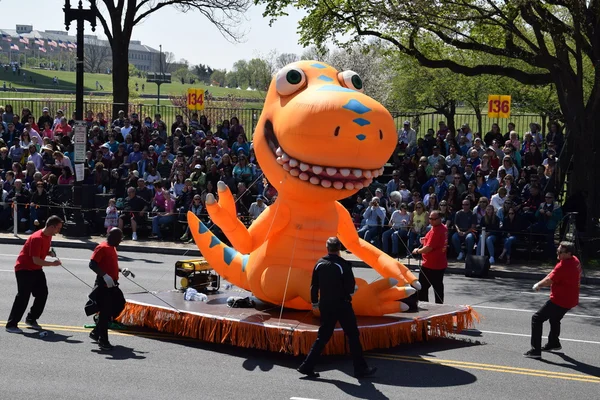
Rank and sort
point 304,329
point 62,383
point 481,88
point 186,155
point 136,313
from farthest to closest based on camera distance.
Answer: point 481,88, point 186,155, point 136,313, point 304,329, point 62,383

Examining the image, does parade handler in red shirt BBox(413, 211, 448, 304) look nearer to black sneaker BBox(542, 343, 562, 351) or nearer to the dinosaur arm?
the dinosaur arm

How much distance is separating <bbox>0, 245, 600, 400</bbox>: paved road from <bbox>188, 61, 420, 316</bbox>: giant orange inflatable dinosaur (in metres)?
0.87

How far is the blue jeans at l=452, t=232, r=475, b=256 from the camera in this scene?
19.6m

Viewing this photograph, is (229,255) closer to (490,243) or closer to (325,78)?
(325,78)

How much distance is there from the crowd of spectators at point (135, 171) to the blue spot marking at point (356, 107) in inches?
376

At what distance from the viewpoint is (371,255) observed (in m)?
12.5

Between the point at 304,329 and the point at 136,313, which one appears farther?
the point at 136,313

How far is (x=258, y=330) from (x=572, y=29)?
1294 centimetres

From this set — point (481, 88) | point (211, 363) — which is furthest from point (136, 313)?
point (481, 88)

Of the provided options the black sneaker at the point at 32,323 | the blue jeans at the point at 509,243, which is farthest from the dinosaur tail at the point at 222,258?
the blue jeans at the point at 509,243

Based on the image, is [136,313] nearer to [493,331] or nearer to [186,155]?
[493,331]

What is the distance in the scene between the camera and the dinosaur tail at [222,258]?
12.4 m

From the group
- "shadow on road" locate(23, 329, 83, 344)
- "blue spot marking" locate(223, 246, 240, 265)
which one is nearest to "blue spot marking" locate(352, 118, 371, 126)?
"blue spot marking" locate(223, 246, 240, 265)

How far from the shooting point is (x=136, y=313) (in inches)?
484
